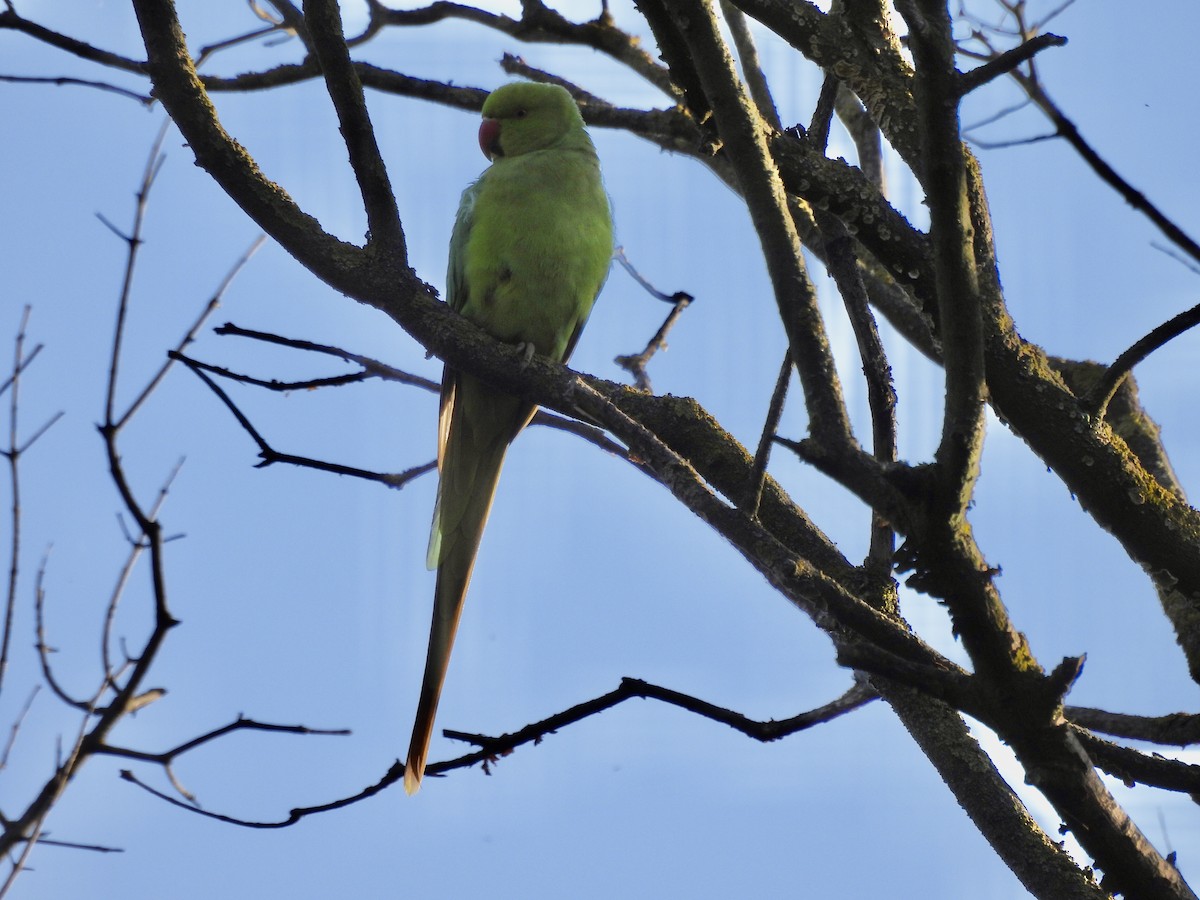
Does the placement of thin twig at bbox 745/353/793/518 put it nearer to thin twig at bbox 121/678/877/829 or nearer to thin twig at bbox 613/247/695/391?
thin twig at bbox 121/678/877/829

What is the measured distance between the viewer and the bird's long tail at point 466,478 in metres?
3.56

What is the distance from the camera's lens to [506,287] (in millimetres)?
3830

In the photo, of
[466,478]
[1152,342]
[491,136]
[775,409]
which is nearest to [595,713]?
[775,409]

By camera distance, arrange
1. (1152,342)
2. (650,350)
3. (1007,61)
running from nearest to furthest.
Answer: (1007,61)
(1152,342)
(650,350)

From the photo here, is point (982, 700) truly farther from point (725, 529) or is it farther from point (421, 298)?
point (421, 298)

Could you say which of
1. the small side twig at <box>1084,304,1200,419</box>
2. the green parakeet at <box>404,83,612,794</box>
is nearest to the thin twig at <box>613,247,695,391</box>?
the green parakeet at <box>404,83,612,794</box>

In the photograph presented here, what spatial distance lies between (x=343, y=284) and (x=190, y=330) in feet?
2.44

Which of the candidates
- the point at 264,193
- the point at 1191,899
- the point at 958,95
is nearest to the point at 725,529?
the point at 958,95

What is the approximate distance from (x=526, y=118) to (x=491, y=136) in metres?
0.17

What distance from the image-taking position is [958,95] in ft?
4.95

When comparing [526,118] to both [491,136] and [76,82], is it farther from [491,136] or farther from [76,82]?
[76,82]

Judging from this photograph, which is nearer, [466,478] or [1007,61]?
[1007,61]

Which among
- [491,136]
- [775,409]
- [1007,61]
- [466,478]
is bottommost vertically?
[775,409]

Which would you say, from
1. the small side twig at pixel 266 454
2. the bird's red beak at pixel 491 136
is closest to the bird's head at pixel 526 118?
the bird's red beak at pixel 491 136
